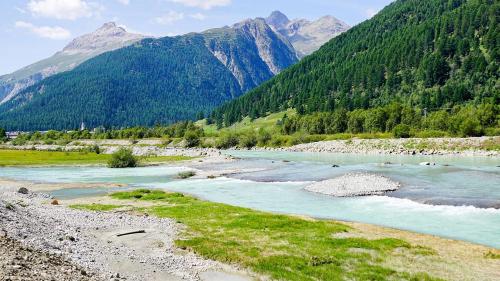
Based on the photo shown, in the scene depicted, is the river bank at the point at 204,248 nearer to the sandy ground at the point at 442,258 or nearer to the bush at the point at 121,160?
the sandy ground at the point at 442,258

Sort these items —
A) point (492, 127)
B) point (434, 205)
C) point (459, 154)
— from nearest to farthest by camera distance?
1. point (434, 205)
2. point (459, 154)
3. point (492, 127)

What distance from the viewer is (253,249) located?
29.2 m

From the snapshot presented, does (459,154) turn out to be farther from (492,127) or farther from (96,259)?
(96,259)

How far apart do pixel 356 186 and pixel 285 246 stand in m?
31.4

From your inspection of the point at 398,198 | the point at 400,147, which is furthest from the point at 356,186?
the point at 400,147

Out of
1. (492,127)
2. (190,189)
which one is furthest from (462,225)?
(492,127)

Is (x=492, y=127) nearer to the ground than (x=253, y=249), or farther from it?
farther from it

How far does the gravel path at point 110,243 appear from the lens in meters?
24.2

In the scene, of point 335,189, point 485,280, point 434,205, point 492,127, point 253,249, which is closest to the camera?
point 485,280

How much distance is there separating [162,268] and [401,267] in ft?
45.4

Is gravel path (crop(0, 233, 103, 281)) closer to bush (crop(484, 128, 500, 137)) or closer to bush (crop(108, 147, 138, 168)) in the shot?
bush (crop(108, 147, 138, 168))

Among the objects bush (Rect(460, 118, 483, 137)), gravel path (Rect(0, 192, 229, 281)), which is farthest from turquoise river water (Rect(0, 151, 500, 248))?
bush (Rect(460, 118, 483, 137))

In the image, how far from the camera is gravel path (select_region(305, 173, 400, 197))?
5625cm

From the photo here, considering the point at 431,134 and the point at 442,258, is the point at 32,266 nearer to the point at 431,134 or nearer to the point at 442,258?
the point at 442,258
